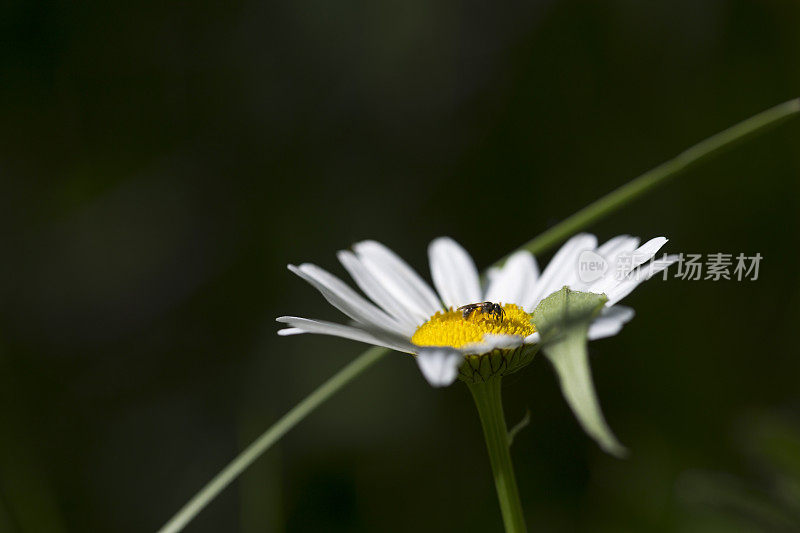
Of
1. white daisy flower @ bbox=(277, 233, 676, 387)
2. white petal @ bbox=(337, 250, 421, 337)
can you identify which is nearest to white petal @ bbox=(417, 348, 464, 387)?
white daisy flower @ bbox=(277, 233, 676, 387)

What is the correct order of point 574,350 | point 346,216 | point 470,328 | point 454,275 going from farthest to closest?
point 346,216 → point 454,275 → point 470,328 → point 574,350

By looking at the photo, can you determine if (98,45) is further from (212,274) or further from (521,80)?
(521,80)

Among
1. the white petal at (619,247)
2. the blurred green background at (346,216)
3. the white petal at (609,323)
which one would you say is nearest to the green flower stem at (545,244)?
the white petal at (619,247)

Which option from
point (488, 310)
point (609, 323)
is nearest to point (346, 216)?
point (488, 310)

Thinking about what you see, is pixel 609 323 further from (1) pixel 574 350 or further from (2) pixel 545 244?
(2) pixel 545 244

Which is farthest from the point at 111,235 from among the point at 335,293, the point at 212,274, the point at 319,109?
the point at 335,293

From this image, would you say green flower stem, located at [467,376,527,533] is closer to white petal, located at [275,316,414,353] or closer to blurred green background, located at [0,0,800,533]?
white petal, located at [275,316,414,353]
